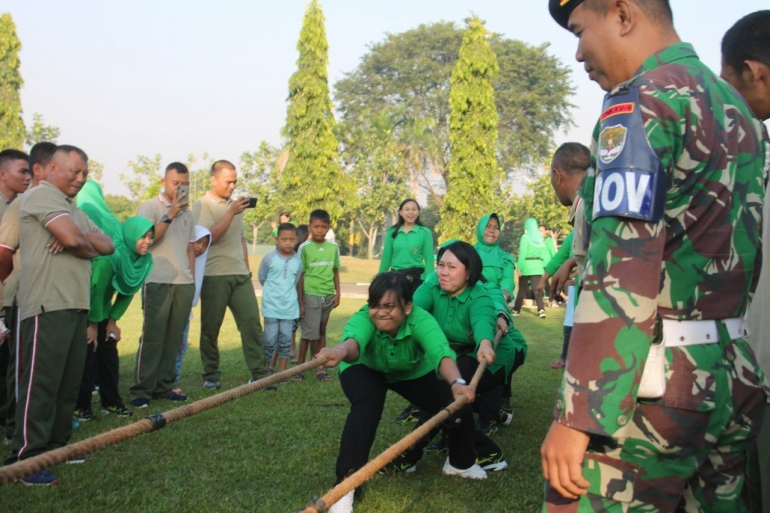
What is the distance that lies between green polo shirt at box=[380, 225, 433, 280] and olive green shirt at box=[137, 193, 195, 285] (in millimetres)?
2829

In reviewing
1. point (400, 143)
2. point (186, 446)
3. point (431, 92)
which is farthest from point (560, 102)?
point (186, 446)

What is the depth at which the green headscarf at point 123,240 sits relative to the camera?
620 centimetres

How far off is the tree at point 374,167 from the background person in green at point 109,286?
110ft

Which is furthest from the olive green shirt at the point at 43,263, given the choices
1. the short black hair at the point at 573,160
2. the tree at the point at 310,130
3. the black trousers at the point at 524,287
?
the tree at the point at 310,130

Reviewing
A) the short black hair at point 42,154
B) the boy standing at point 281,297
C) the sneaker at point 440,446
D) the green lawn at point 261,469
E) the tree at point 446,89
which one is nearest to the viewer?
the green lawn at point 261,469

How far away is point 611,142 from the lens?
1.86 meters

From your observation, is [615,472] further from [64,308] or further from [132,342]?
[132,342]

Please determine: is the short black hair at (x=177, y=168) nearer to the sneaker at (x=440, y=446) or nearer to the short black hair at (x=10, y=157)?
the short black hair at (x=10, y=157)

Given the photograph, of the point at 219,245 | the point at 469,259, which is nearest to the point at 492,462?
the point at 469,259

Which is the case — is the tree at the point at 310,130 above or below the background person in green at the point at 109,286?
above

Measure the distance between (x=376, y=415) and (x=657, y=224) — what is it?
9.21 ft

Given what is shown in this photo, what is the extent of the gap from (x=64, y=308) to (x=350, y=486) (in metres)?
3.06

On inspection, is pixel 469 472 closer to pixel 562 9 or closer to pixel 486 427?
pixel 486 427

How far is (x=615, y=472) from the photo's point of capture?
187cm
